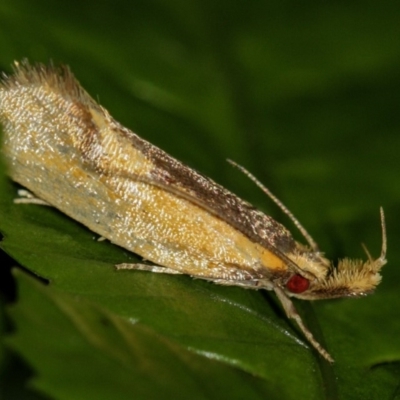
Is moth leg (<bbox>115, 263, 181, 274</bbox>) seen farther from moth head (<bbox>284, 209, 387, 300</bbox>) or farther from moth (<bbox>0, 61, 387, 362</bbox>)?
moth head (<bbox>284, 209, 387, 300</bbox>)

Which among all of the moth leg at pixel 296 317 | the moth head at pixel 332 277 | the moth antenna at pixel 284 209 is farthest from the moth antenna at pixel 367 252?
the moth leg at pixel 296 317

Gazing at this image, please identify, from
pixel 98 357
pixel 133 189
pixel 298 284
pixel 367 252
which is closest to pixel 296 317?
pixel 298 284

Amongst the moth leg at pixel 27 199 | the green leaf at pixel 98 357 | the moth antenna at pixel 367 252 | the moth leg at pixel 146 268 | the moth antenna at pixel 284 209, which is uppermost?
the moth antenna at pixel 284 209

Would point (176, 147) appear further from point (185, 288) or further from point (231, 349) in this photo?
point (231, 349)

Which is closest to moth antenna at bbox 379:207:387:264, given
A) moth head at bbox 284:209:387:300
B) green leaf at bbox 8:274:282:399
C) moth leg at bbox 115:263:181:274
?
moth head at bbox 284:209:387:300

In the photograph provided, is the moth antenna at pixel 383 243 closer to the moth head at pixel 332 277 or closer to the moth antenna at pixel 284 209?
the moth head at pixel 332 277

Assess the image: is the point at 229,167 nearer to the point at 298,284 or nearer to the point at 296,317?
the point at 298,284
